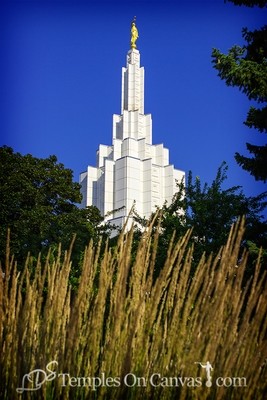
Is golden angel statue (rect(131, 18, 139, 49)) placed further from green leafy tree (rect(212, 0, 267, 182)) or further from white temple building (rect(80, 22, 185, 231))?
green leafy tree (rect(212, 0, 267, 182))

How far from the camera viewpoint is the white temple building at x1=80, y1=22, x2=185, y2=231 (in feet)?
141

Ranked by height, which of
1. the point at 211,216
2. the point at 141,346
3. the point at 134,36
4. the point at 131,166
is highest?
the point at 134,36

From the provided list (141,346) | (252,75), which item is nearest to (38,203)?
(252,75)

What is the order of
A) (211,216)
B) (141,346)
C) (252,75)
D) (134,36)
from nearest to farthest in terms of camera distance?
1. (141,346)
2. (252,75)
3. (211,216)
4. (134,36)

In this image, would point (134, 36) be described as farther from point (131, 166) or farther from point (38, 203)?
point (38, 203)

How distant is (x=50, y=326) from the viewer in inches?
Answer: 80.0

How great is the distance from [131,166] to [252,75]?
35022mm

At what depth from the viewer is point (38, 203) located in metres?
18.4

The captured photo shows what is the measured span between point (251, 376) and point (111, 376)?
1.71ft

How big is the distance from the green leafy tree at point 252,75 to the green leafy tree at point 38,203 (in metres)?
6.35

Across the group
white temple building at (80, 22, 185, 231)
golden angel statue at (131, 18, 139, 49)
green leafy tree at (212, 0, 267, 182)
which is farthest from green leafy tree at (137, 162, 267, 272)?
golden angel statue at (131, 18, 139, 49)

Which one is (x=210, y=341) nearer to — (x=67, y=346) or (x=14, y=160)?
(x=67, y=346)

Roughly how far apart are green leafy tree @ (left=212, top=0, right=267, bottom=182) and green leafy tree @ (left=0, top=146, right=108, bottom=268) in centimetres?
635

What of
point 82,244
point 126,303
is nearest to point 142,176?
point 82,244
